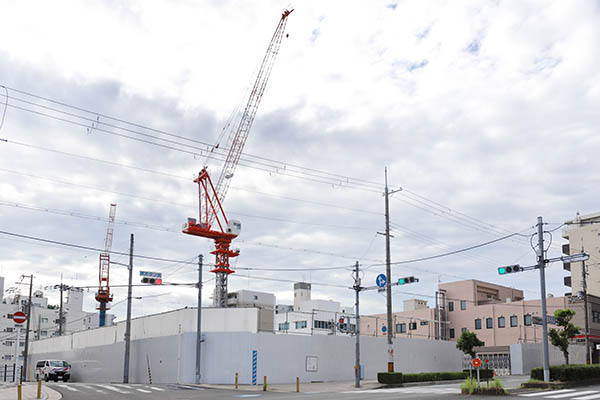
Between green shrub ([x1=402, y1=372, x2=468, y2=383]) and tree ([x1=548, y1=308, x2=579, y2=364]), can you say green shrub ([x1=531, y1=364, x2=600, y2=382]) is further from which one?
green shrub ([x1=402, y1=372, x2=468, y2=383])

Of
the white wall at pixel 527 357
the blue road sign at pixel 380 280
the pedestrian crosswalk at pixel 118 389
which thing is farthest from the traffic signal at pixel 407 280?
the white wall at pixel 527 357

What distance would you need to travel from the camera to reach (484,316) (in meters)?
83.0

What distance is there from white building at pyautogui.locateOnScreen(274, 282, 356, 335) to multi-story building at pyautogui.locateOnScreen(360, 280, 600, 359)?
6038 millimetres

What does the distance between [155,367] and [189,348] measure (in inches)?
216

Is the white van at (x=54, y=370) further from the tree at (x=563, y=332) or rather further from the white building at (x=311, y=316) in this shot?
the tree at (x=563, y=332)

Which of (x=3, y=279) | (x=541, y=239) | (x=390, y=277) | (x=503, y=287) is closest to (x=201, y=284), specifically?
(x=390, y=277)

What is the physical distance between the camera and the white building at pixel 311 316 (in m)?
57.1

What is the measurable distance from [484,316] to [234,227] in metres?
37.5

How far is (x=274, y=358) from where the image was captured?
41812 mm

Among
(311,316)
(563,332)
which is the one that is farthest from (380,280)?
(311,316)

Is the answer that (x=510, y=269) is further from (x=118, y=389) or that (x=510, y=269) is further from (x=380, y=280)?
(x=118, y=389)

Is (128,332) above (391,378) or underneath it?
above

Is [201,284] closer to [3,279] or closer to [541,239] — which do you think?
[541,239]

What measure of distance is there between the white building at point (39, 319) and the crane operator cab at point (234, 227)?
3748cm
